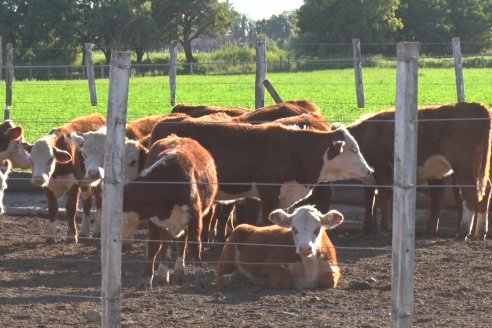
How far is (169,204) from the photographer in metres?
9.54

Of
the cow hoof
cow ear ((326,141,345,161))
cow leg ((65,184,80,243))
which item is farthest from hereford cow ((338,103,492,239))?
the cow hoof

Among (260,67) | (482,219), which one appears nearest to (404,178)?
(482,219)

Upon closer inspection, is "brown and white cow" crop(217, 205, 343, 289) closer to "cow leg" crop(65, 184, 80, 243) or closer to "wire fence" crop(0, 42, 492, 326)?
"wire fence" crop(0, 42, 492, 326)

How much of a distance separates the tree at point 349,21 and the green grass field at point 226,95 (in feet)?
48.7

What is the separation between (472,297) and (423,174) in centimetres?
440

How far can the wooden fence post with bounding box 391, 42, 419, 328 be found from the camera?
20.2ft

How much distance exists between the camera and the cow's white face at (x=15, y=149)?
13516 millimetres

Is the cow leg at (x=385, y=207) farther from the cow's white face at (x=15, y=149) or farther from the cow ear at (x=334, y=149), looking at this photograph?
the cow's white face at (x=15, y=149)

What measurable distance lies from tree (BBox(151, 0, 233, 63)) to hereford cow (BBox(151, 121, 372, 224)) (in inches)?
2405

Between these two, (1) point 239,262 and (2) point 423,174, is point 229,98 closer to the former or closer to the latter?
(2) point 423,174

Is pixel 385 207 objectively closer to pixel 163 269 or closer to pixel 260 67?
pixel 260 67

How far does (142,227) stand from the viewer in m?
13.3

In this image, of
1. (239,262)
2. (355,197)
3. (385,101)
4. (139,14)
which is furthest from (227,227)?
(139,14)

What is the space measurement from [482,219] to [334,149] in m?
1.90
